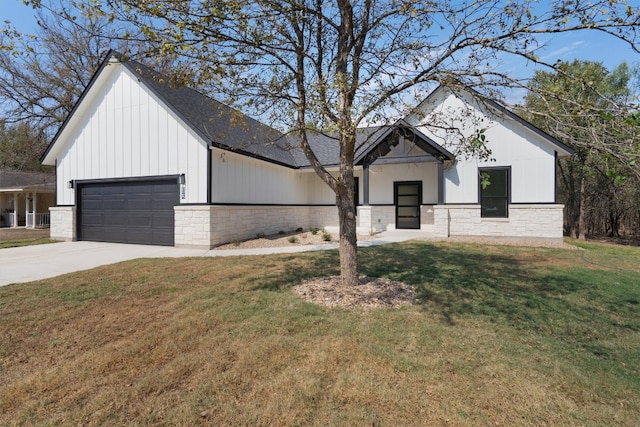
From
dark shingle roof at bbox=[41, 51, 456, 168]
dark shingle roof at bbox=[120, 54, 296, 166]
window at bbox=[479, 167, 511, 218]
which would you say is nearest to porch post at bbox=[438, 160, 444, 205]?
dark shingle roof at bbox=[41, 51, 456, 168]

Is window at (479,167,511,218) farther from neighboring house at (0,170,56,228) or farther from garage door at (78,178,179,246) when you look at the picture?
neighboring house at (0,170,56,228)

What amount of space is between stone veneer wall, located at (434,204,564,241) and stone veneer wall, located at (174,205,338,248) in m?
6.94

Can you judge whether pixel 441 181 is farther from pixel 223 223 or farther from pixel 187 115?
pixel 187 115

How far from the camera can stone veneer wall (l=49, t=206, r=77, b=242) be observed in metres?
13.2

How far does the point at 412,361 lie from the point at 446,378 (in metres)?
0.37

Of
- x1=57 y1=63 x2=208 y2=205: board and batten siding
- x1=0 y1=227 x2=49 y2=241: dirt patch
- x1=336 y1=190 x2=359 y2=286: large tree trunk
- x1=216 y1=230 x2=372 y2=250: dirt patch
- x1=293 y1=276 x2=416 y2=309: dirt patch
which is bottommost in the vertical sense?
x1=293 y1=276 x2=416 y2=309: dirt patch

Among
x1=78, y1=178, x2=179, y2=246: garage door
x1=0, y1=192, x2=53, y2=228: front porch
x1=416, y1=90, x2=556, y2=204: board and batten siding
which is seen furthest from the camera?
x1=0, y1=192, x2=53, y2=228: front porch

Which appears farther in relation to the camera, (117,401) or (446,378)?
(446,378)

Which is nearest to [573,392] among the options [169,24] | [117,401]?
[117,401]

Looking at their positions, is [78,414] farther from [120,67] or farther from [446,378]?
[120,67]

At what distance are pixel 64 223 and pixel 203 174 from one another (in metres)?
7.11

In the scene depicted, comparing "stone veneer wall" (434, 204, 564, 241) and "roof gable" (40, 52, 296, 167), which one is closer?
"roof gable" (40, 52, 296, 167)

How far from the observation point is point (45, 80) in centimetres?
1908

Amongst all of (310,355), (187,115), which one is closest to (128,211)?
(187,115)
